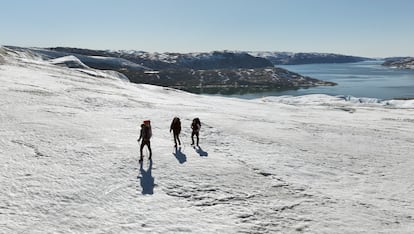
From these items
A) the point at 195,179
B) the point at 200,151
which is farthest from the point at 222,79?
the point at 195,179

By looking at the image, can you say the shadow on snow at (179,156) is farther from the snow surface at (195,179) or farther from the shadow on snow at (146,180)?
the shadow on snow at (146,180)

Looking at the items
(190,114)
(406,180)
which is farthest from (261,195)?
(190,114)

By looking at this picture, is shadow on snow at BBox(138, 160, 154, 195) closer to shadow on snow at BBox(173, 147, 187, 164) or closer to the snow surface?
the snow surface

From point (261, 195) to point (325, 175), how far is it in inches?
202

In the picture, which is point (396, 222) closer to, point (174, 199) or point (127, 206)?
point (174, 199)

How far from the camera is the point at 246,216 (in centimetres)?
1194

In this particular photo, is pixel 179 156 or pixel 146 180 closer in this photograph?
pixel 146 180

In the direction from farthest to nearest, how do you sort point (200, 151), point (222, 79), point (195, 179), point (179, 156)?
point (222, 79) → point (200, 151) → point (179, 156) → point (195, 179)

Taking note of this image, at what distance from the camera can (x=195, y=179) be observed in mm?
14609

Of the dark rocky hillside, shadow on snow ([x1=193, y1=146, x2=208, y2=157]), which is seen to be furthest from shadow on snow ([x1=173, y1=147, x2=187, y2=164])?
the dark rocky hillside

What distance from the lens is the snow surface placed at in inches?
445

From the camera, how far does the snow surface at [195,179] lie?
1130 centimetres

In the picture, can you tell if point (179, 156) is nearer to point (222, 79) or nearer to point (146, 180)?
point (146, 180)

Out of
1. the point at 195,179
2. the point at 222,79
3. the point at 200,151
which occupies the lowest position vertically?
the point at 195,179
